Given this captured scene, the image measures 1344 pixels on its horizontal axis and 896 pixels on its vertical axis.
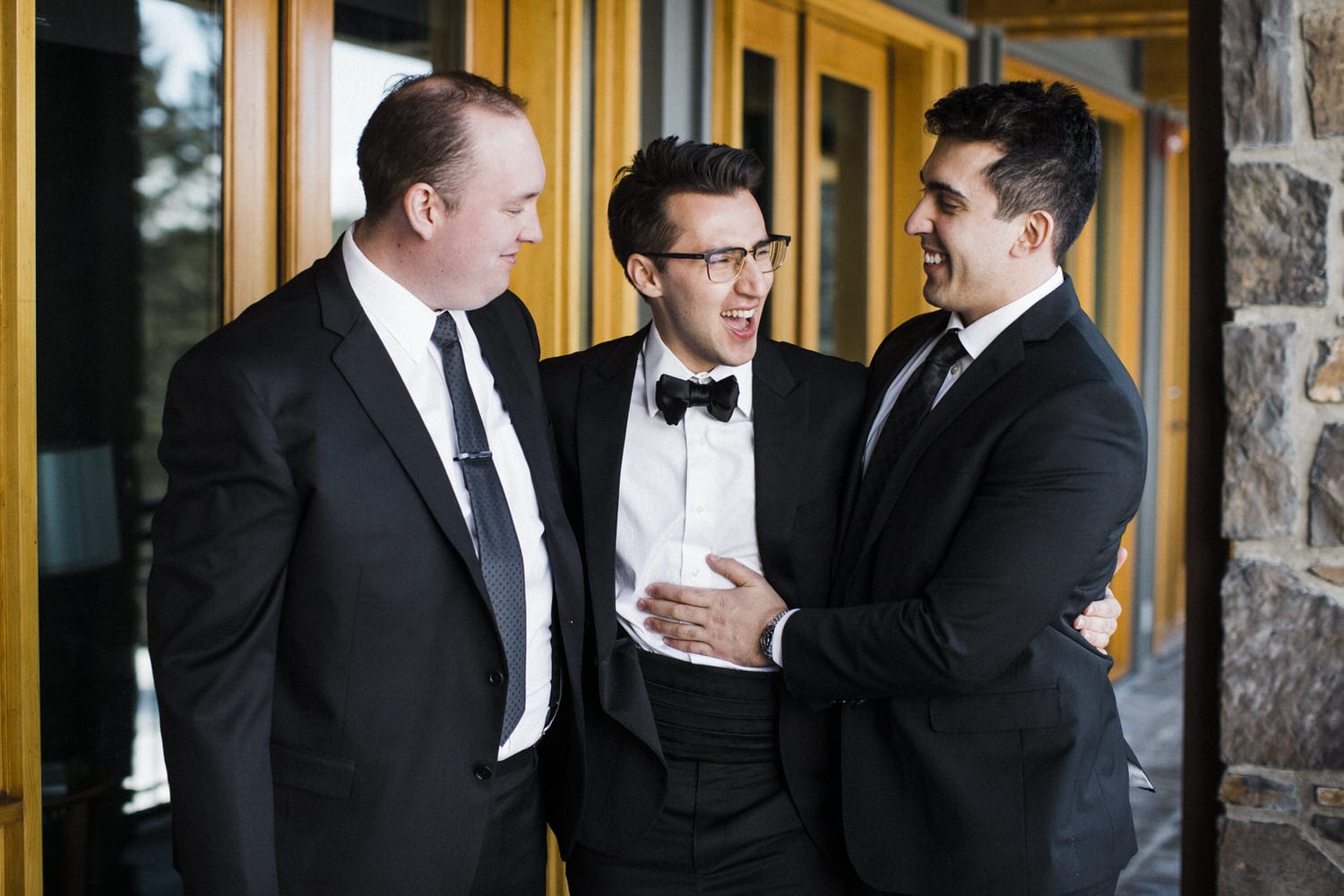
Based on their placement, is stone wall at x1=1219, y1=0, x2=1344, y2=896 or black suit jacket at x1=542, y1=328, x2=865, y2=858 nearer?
black suit jacket at x1=542, y1=328, x2=865, y2=858

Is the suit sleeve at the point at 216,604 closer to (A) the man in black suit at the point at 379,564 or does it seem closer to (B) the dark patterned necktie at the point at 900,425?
(A) the man in black suit at the point at 379,564

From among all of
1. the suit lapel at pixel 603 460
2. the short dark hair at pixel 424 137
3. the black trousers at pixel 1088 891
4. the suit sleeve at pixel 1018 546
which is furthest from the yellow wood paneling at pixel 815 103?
the black trousers at pixel 1088 891

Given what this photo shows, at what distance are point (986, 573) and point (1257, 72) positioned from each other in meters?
1.33

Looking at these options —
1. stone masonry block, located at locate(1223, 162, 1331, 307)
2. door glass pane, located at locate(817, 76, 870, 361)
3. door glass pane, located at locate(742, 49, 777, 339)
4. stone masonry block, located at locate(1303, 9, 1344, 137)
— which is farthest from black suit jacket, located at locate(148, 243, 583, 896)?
door glass pane, located at locate(817, 76, 870, 361)

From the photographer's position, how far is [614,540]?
2109 millimetres

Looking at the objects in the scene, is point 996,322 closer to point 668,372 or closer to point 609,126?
point 668,372

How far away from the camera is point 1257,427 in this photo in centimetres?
252

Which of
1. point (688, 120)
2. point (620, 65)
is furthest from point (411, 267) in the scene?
point (688, 120)

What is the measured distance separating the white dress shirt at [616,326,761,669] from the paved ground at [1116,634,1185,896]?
1489 mm

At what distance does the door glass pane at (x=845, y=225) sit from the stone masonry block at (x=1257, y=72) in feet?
6.78

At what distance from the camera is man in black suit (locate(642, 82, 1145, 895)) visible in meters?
1.84

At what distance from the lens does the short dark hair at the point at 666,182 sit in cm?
222

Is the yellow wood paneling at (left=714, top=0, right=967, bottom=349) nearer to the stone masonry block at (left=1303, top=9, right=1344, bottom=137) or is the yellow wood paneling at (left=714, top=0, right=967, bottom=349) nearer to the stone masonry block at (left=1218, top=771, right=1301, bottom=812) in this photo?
the stone masonry block at (left=1303, top=9, right=1344, bottom=137)

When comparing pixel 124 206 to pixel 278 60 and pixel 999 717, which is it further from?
pixel 999 717
